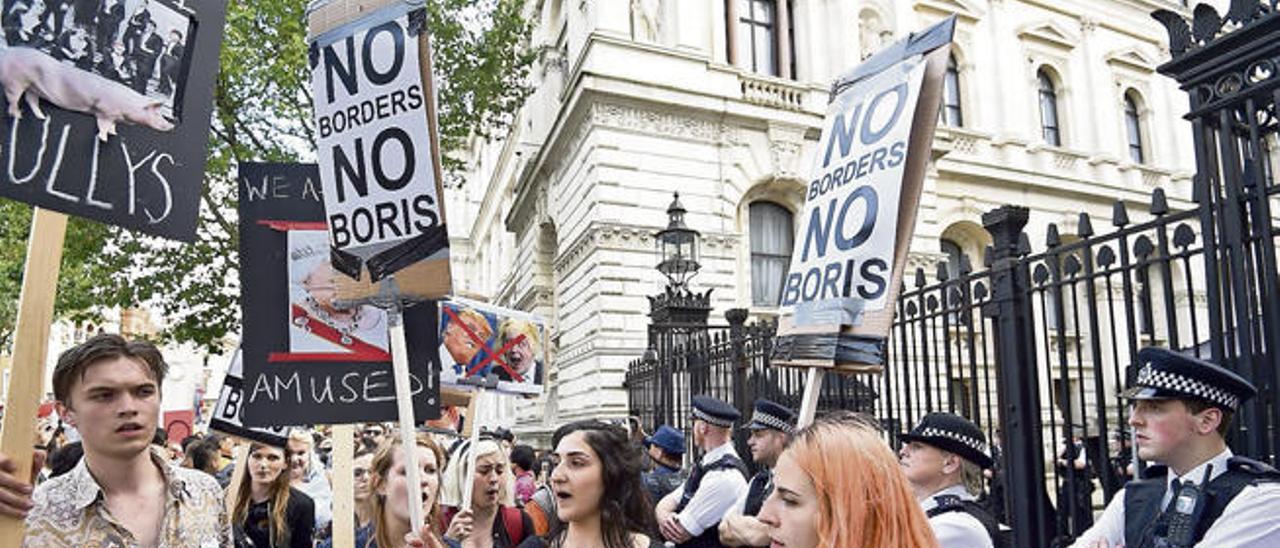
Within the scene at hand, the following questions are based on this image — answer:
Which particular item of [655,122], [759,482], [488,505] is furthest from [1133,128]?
[488,505]

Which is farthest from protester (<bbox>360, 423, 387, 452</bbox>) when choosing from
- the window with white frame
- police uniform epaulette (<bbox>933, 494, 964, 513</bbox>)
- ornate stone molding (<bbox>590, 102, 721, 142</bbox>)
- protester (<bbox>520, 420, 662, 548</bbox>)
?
the window with white frame

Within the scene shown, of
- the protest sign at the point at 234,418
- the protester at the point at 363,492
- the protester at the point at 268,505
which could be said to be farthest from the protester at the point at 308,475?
the protest sign at the point at 234,418

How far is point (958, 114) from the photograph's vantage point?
28.2m

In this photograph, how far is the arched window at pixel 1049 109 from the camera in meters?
30.1

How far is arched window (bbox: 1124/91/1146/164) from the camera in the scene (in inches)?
1261

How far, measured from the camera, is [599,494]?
3629 mm

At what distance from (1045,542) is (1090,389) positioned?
16528 millimetres

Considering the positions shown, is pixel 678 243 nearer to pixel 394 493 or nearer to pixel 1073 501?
pixel 1073 501

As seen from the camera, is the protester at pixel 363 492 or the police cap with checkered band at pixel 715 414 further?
the police cap with checkered band at pixel 715 414

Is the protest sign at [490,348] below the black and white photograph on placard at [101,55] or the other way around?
below

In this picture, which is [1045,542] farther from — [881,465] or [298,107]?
[298,107]

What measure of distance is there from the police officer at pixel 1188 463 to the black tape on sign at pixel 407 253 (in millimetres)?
2583

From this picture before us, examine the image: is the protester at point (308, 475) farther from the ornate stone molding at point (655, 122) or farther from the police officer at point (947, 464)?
the ornate stone molding at point (655, 122)

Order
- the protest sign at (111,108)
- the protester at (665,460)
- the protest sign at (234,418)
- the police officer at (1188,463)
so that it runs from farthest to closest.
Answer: the protester at (665,460) → the protest sign at (234,418) → the police officer at (1188,463) → the protest sign at (111,108)
